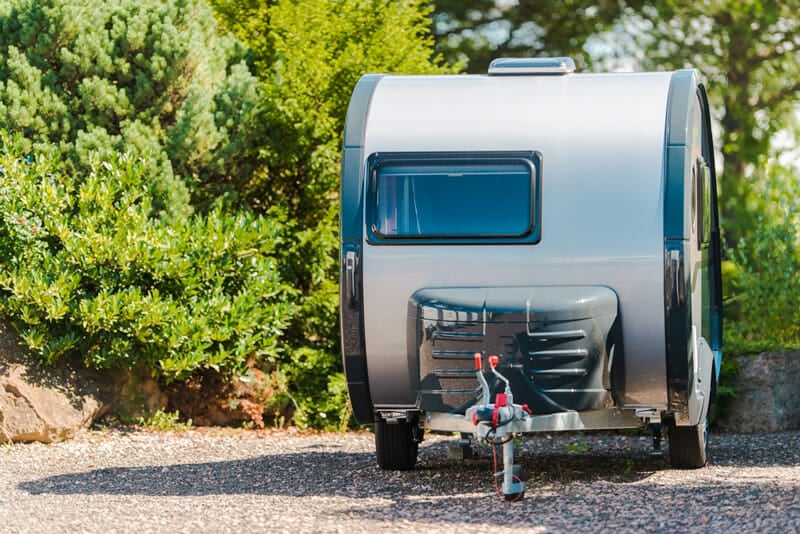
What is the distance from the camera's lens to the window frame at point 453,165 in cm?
689

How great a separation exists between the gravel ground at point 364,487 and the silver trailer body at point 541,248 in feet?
1.64

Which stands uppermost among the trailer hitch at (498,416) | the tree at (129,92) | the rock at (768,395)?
the tree at (129,92)

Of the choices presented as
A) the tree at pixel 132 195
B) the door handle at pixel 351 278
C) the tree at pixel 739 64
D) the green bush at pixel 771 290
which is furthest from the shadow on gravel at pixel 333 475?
the tree at pixel 739 64

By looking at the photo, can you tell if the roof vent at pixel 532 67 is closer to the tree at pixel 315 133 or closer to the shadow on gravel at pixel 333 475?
the shadow on gravel at pixel 333 475

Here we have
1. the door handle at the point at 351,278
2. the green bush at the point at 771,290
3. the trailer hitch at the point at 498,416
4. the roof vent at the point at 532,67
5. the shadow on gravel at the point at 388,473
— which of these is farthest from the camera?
the green bush at the point at 771,290

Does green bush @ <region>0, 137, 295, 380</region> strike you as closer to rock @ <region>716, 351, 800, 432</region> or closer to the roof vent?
the roof vent

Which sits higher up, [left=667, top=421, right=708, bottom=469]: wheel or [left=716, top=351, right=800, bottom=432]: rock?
[left=667, top=421, right=708, bottom=469]: wheel

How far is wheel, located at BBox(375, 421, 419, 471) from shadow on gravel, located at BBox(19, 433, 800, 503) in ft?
0.25

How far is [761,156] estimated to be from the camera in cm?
2036

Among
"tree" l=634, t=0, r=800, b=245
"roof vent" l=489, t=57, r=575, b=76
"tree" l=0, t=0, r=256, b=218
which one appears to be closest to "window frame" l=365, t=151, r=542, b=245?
"roof vent" l=489, t=57, r=575, b=76

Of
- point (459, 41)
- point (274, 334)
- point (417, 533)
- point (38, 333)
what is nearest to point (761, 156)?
point (459, 41)

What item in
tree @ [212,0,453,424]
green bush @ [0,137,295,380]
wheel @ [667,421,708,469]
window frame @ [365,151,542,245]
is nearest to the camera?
window frame @ [365,151,542,245]

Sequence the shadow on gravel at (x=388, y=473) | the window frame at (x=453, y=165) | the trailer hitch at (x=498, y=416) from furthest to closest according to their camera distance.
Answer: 1. the shadow on gravel at (x=388, y=473)
2. the window frame at (x=453, y=165)
3. the trailer hitch at (x=498, y=416)

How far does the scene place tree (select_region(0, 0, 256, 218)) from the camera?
408 inches
